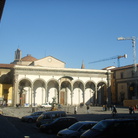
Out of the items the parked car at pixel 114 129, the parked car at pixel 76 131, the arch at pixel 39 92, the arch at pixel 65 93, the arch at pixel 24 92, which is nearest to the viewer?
the parked car at pixel 114 129

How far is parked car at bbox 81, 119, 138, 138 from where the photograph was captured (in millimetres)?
9180

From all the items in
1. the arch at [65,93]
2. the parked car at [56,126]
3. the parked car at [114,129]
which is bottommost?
the parked car at [56,126]

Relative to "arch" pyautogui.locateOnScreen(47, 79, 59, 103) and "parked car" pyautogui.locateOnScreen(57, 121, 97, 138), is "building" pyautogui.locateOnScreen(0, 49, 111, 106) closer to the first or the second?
"arch" pyautogui.locateOnScreen(47, 79, 59, 103)

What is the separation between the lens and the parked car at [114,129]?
9180mm

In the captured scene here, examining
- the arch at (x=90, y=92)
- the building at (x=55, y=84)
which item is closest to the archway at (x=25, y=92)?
the building at (x=55, y=84)

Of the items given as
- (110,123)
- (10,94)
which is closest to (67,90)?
(10,94)

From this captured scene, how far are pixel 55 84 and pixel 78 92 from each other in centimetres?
579

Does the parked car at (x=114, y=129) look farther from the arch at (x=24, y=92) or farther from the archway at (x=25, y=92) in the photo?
the archway at (x=25, y=92)

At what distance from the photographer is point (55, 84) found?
163ft

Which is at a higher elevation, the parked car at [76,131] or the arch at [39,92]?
the arch at [39,92]

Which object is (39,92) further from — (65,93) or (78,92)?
(78,92)

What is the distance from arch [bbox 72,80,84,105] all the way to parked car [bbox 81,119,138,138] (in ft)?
134

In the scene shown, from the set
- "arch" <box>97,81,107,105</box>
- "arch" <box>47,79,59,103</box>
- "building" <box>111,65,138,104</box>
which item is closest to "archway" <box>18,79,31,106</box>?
"arch" <box>47,79,59,103</box>

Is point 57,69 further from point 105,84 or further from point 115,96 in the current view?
point 115,96
